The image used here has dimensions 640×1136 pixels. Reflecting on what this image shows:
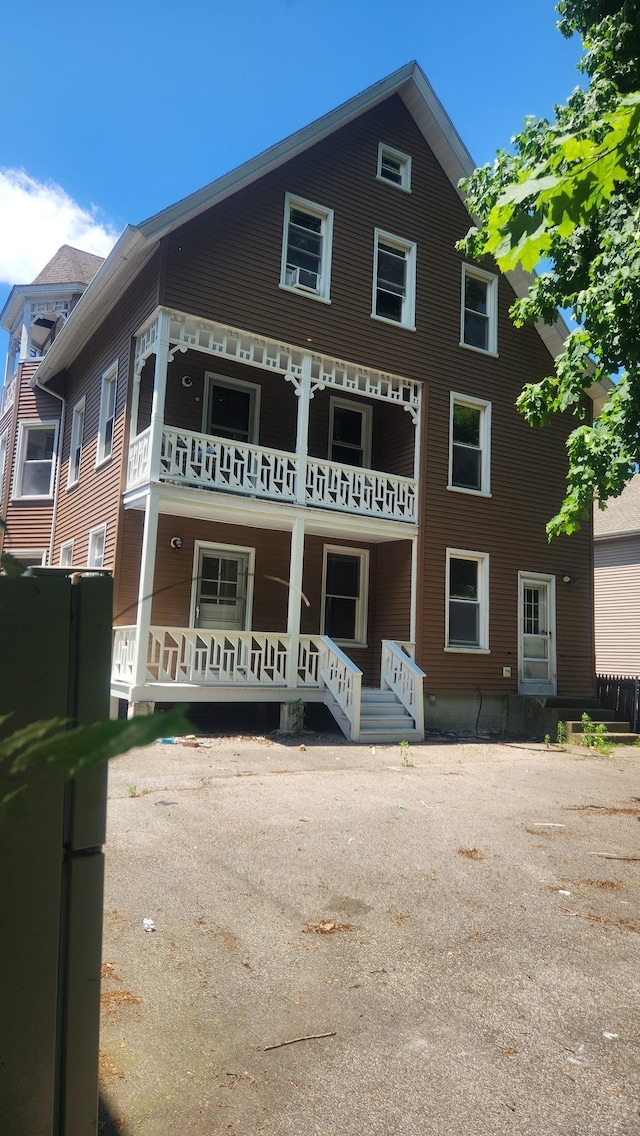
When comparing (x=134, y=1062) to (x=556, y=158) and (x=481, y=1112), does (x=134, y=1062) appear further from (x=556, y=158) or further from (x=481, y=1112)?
(x=556, y=158)

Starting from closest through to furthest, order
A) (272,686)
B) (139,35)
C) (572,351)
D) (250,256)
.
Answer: (139,35), (572,351), (272,686), (250,256)

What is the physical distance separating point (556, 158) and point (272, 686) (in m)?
10.5

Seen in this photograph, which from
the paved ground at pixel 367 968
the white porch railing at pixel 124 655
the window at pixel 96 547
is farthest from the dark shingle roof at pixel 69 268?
the paved ground at pixel 367 968

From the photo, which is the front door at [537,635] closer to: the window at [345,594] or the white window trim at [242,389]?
the window at [345,594]

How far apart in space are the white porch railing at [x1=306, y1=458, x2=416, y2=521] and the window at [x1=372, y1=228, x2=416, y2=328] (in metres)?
3.32

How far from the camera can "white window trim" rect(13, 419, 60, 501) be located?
61.5 ft

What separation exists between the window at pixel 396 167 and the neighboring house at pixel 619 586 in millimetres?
11678

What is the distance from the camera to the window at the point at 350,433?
16.1 meters

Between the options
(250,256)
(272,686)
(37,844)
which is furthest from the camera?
(250,256)

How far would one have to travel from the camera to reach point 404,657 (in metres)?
13.7

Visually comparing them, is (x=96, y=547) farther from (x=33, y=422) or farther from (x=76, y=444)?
(x=33, y=422)

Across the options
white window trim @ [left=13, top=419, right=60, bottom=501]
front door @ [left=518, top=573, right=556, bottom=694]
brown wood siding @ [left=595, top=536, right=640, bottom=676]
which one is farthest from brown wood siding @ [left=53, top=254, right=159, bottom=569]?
brown wood siding @ [left=595, top=536, right=640, bottom=676]

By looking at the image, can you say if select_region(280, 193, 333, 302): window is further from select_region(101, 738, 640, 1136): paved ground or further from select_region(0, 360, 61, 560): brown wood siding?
select_region(101, 738, 640, 1136): paved ground

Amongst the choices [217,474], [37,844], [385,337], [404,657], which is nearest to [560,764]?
[404,657]
